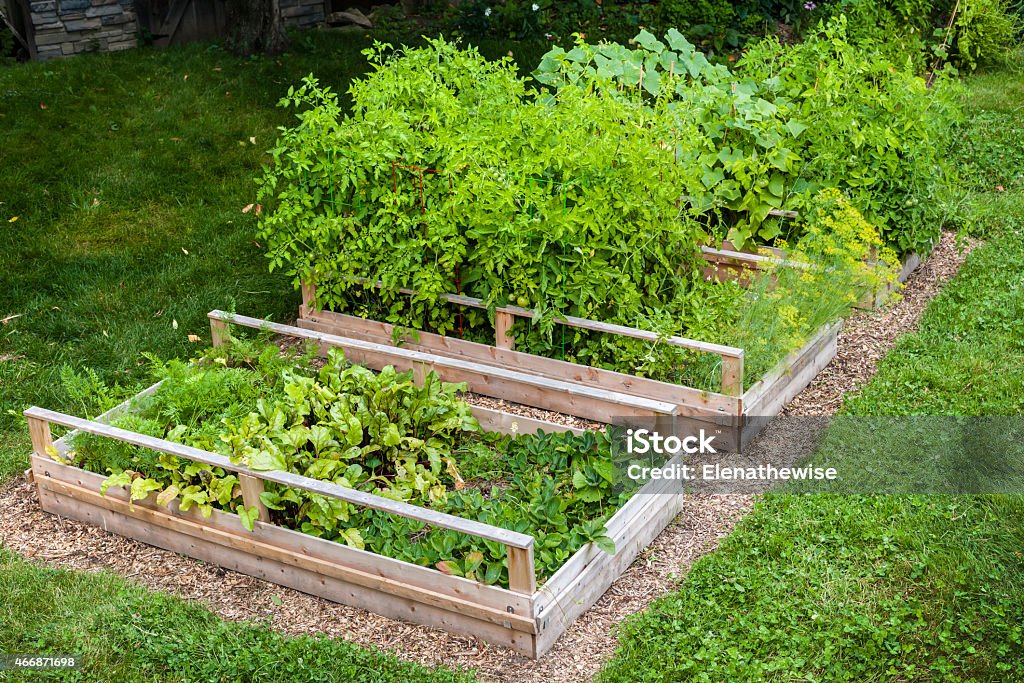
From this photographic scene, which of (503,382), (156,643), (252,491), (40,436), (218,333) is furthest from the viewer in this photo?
(218,333)

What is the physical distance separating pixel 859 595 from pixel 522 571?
5.03ft

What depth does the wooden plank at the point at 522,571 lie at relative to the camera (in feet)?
14.5

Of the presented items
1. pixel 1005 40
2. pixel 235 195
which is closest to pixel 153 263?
pixel 235 195

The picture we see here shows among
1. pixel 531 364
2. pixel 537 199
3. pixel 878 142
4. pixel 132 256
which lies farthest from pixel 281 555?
pixel 878 142

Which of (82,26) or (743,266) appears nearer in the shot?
A: (743,266)

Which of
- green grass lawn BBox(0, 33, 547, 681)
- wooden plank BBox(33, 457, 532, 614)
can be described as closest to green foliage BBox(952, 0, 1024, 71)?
green grass lawn BBox(0, 33, 547, 681)

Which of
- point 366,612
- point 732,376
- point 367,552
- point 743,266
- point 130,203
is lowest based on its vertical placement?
point 366,612

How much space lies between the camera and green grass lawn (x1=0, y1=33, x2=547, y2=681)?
15.2 feet

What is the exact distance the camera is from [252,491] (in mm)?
5000

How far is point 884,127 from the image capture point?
287 inches

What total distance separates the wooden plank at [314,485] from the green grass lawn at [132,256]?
568mm

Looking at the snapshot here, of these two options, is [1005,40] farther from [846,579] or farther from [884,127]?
[846,579]

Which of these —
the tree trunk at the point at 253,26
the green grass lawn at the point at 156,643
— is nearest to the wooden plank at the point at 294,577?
the green grass lawn at the point at 156,643

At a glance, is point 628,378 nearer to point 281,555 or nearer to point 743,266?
point 743,266
